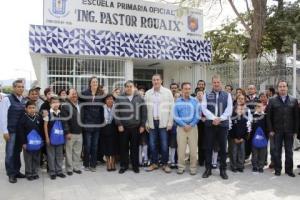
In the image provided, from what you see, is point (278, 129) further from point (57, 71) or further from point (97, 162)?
point (57, 71)

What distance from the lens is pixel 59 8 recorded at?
39.9ft

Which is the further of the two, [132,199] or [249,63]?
Answer: [249,63]

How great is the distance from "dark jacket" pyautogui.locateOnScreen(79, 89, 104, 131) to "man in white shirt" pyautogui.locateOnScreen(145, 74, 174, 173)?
100cm

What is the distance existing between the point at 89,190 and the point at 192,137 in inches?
91.8

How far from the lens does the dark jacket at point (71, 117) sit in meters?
6.88

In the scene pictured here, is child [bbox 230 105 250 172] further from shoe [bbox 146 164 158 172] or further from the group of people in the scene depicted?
shoe [bbox 146 164 158 172]

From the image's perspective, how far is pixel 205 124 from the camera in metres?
6.91

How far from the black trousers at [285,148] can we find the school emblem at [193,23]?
841 cm

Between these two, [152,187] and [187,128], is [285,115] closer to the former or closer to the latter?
[187,128]

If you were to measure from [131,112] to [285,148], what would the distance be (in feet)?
10.4

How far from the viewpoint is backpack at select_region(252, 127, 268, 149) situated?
282 inches

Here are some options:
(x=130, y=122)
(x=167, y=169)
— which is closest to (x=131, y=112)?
(x=130, y=122)

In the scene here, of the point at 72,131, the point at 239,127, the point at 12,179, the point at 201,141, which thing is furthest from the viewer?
the point at 201,141

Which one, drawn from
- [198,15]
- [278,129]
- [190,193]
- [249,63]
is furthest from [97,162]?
[198,15]
